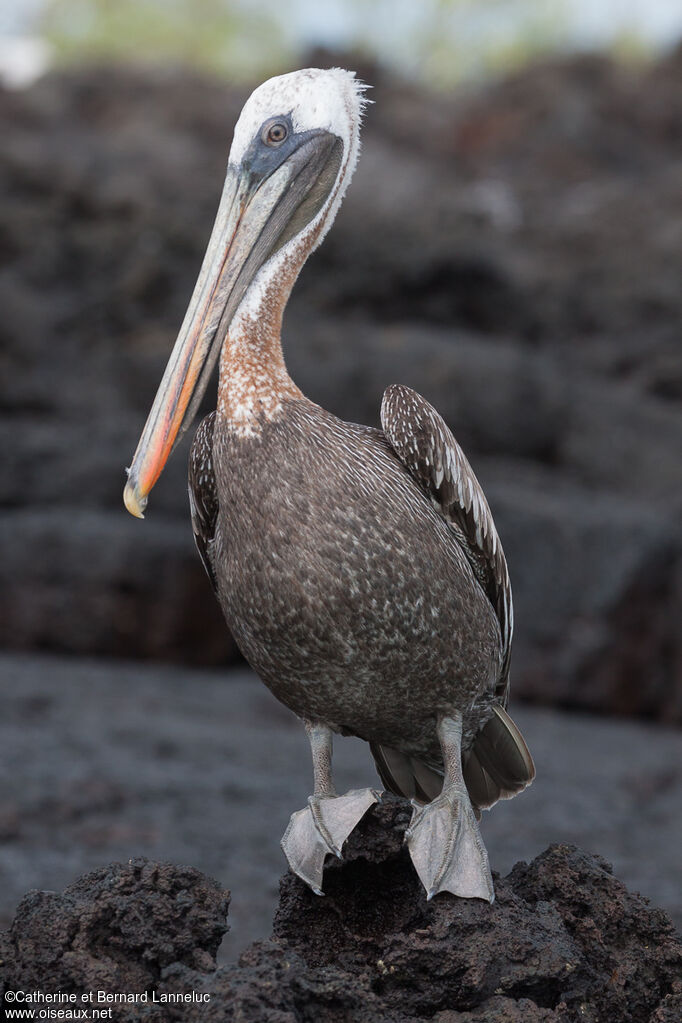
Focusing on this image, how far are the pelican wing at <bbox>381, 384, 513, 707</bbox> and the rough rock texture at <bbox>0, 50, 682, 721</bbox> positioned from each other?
5446 mm

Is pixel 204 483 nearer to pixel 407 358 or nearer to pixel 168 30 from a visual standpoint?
pixel 407 358

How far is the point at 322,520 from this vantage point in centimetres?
326

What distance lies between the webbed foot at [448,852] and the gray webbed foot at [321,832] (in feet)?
0.52

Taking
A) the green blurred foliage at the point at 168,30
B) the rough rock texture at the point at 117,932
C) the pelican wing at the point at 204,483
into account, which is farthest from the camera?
the green blurred foliage at the point at 168,30

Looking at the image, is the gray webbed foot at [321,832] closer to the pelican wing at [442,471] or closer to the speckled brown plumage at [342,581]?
the speckled brown plumage at [342,581]

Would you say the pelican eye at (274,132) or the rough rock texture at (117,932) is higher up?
the pelican eye at (274,132)

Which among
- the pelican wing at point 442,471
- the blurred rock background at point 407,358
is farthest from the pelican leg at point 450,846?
the blurred rock background at point 407,358

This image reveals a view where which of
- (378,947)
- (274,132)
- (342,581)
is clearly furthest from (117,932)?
(274,132)

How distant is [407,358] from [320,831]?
7.65m

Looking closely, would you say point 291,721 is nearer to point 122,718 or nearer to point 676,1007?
point 122,718

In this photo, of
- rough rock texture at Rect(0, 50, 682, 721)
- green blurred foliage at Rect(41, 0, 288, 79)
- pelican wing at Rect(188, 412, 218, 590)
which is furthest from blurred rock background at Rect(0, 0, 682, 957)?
green blurred foliage at Rect(41, 0, 288, 79)

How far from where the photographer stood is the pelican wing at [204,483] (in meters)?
3.79

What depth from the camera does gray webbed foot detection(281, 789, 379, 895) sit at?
3.27 m

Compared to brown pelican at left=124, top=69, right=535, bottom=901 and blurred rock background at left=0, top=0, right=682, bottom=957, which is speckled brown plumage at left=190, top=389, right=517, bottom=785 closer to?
brown pelican at left=124, top=69, right=535, bottom=901
